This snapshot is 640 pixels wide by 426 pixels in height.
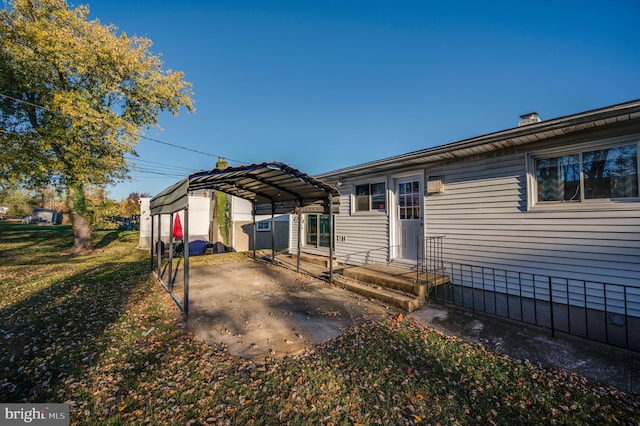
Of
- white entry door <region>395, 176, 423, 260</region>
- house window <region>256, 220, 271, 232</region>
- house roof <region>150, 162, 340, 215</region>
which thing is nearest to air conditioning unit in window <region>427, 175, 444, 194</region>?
white entry door <region>395, 176, 423, 260</region>

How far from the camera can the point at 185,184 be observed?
15.1ft

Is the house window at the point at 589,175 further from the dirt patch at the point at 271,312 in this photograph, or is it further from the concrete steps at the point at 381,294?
the dirt patch at the point at 271,312

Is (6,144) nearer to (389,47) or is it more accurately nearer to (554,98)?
(389,47)

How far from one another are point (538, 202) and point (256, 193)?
25.2ft

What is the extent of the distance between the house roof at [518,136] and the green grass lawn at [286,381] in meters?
3.78

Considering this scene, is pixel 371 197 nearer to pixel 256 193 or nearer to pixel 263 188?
pixel 263 188

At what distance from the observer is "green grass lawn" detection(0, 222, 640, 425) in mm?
2424

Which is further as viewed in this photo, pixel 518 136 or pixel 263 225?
pixel 263 225

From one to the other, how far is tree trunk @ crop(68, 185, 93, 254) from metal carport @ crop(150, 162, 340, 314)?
23.4 feet

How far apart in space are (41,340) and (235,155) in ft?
65.8

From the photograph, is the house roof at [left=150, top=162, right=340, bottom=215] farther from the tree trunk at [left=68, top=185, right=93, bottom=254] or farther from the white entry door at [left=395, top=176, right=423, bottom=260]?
the tree trunk at [left=68, top=185, right=93, bottom=254]

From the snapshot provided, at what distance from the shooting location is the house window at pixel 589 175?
4191 mm

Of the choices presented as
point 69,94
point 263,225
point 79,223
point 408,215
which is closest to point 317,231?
point 408,215

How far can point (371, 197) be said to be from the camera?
327 inches
